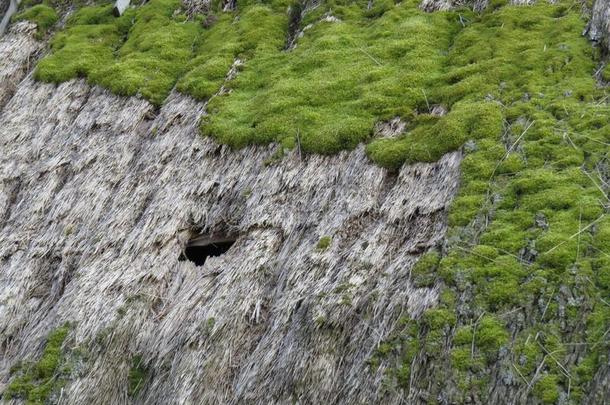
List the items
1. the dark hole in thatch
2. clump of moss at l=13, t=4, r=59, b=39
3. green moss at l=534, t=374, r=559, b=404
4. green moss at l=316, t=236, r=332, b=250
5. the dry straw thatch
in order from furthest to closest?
clump of moss at l=13, t=4, r=59, b=39, the dark hole in thatch, green moss at l=316, t=236, r=332, b=250, the dry straw thatch, green moss at l=534, t=374, r=559, b=404

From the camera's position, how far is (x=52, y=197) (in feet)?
42.1

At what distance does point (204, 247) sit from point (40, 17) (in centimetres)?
1035

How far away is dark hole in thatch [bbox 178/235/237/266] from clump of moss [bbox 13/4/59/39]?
962cm

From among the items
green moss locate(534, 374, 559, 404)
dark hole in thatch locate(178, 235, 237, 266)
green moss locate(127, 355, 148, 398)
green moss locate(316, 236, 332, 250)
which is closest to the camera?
green moss locate(534, 374, 559, 404)

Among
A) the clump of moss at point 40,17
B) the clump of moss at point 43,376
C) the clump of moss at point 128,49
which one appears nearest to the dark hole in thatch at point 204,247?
the clump of moss at point 43,376

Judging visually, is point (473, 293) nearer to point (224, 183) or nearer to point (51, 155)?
point (224, 183)

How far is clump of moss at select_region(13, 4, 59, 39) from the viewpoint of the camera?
59.5ft

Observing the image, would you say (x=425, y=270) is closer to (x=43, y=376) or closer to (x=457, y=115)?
(x=457, y=115)

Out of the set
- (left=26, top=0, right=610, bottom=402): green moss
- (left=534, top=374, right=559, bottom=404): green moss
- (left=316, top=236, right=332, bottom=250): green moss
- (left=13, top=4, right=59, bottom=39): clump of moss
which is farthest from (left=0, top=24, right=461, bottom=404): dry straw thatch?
(left=13, top=4, right=59, bottom=39): clump of moss

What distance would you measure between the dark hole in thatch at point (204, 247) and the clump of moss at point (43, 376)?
235 centimetres

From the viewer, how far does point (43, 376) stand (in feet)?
33.1

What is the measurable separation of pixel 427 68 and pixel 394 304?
560 cm

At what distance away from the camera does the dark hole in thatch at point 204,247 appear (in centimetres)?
1129

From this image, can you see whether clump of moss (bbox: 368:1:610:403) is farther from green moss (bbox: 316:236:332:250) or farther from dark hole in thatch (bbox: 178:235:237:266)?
dark hole in thatch (bbox: 178:235:237:266)
